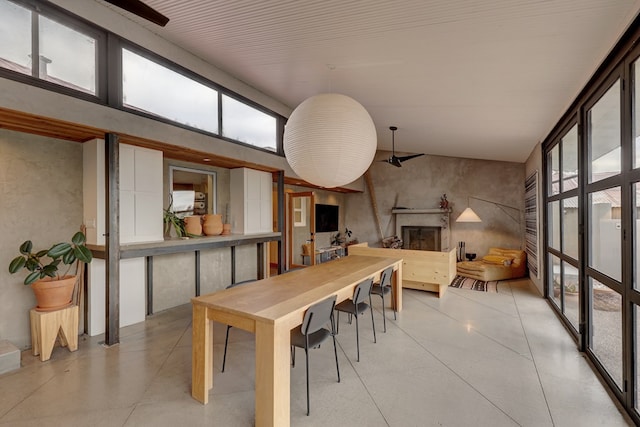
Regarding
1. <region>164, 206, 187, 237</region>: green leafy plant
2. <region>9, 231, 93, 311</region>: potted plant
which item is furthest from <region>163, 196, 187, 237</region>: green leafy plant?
<region>9, 231, 93, 311</region>: potted plant

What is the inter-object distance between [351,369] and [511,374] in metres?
1.38

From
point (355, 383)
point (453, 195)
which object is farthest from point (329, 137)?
point (453, 195)

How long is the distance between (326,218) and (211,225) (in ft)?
15.2

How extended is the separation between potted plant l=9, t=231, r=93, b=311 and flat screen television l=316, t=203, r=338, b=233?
5863mm

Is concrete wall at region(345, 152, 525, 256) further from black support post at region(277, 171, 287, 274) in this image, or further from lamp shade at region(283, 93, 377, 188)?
lamp shade at region(283, 93, 377, 188)

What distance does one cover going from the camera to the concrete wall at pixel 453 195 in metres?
7.48

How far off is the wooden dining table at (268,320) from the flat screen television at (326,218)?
5.33m

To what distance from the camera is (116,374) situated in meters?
2.52

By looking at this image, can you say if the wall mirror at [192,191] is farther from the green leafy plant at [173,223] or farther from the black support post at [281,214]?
the black support post at [281,214]

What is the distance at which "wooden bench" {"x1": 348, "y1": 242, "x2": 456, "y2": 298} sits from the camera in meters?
4.91

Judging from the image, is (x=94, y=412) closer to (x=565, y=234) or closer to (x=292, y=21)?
(x=292, y=21)

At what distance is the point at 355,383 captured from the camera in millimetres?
2398

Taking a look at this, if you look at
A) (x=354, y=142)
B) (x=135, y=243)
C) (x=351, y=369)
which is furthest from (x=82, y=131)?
(x=351, y=369)

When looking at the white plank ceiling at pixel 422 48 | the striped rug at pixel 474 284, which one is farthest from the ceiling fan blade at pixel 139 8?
the striped rug at pixel 474 284
